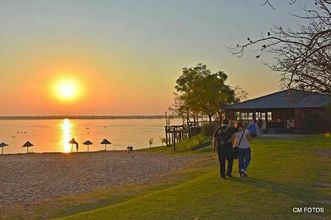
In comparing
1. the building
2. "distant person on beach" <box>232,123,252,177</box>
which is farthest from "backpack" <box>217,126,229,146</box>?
the building

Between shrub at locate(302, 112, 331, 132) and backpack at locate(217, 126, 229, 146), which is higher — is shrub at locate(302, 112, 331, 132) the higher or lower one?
the higher one

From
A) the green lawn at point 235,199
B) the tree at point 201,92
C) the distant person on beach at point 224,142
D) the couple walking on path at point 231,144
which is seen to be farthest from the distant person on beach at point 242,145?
the tree at point 201,92

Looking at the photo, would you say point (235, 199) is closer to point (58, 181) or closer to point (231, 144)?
point (231, 144)

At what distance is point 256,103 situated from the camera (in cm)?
4138

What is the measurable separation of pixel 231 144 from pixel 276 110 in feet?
95.4

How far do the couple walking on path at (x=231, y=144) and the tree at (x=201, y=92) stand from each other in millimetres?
42675

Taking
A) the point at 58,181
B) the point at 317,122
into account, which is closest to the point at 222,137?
the point at 58,181

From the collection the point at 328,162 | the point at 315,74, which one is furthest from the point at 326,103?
the point at 315,74

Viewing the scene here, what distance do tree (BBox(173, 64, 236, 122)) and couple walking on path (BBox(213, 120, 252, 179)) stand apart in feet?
140

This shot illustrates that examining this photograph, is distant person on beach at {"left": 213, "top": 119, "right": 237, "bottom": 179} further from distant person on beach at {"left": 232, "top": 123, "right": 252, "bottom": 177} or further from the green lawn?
the green lawn

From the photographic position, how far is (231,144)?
512 inches

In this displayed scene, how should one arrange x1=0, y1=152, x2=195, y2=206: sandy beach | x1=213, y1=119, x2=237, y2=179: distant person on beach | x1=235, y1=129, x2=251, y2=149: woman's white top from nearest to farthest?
x1=213, y1=119, x2=237, y2=179: distant person on beach → x1=235, y1=129, x2=251, y2=149: woman's white top → x1=0, y1=152, x2=195, y2=206: sandy beach

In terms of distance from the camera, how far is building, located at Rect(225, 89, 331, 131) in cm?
3847

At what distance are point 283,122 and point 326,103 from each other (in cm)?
559
